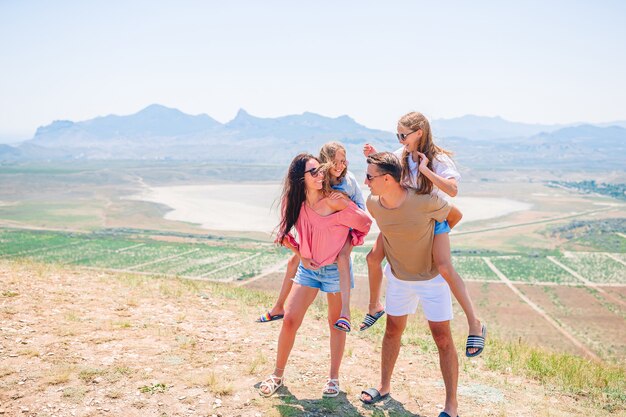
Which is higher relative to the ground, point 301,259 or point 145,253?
point 301,259

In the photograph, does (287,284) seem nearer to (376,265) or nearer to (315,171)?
(376,265)

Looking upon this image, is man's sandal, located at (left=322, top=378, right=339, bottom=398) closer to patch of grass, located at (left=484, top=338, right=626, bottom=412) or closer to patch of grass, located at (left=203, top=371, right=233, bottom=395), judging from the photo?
patch of grass, located at (left=203, top=371, right=233, bottom=395)

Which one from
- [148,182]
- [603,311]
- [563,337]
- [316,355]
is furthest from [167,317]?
[148,182]

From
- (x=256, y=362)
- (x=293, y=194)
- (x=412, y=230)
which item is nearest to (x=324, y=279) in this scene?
(x=293, y=194)

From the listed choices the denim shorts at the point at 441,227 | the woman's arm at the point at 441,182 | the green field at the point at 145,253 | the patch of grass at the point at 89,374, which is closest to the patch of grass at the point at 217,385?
the patch of grass at the point at 89,374

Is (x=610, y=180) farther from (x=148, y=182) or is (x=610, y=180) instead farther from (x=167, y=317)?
(x=167, y=317)

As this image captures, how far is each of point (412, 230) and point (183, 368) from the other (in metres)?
2.52

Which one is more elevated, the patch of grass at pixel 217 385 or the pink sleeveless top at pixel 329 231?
the pink sleeveless top at pixel 329 231

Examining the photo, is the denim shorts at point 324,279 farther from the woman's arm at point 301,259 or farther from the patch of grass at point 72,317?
the patch of grass at point 72,317

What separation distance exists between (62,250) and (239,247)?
17357 mm

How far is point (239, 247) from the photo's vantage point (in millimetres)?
52719

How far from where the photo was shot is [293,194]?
13.1 ft

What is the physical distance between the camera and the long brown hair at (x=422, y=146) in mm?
3617

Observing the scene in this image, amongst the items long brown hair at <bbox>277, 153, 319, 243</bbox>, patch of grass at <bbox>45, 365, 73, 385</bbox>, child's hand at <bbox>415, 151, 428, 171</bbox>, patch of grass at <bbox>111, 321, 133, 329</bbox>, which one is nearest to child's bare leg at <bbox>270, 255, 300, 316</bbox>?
long brown hair at <bbox>277, 153, 319, 243</bbox>
